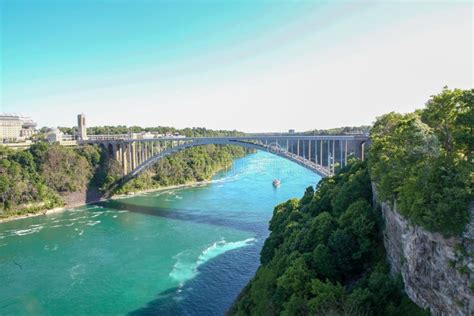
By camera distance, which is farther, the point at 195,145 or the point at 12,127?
the point at 12,127

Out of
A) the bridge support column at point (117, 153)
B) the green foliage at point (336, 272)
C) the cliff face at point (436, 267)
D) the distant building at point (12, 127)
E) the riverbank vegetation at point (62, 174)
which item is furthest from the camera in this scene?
the distant building at point (12, 127)

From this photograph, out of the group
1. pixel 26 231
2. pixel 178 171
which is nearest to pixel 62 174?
pixel 26 231

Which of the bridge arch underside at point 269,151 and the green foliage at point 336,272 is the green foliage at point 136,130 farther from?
the green foliage at point 336,272

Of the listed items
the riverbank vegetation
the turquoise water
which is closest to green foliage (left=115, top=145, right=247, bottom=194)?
the riverbank vegetation

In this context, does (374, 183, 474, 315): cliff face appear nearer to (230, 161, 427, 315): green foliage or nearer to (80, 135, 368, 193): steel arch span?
(230, 161, 427, 315): green foliage

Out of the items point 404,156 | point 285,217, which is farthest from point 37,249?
point 404,156

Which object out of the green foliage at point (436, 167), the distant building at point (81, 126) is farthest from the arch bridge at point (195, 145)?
the green foliage at point (436, 167)

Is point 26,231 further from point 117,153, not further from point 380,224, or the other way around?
point 380,224
